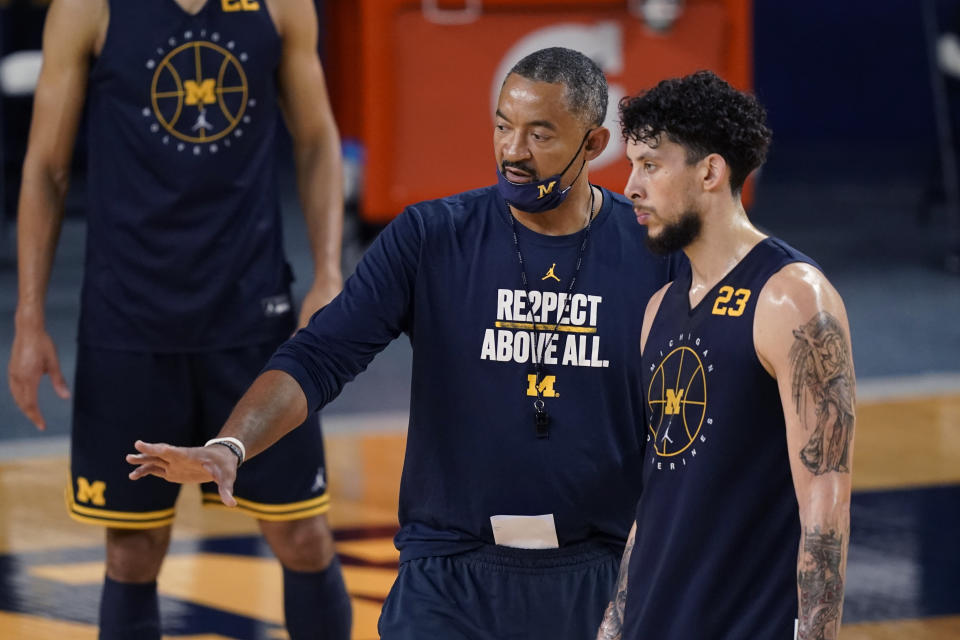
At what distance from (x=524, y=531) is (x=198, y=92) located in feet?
4.73

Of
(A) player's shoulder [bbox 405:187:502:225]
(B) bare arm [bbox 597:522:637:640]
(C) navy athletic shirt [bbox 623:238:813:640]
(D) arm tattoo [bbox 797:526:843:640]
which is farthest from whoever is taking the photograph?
(A) player's shoulder [bbox 405:187:502:225]

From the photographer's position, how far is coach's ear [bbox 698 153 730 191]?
8.89ft

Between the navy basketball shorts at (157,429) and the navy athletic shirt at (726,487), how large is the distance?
5.01 ft

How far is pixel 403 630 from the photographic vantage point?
124 inches

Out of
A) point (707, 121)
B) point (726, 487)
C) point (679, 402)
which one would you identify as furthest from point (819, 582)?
point (707, 121)

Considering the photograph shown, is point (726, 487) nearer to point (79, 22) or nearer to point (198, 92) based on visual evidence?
point (198, 92)

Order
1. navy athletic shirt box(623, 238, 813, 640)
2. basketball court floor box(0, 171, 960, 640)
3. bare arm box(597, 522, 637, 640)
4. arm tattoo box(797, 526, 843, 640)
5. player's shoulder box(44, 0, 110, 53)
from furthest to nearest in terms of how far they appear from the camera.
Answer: basketball court floor box(0, 171, 960, 640), player's shoulder box(44, 0, 110, 53), bare arm box(597, 522, 637, 640), navy athletic shirt box(623, 238, 813, 640), arm tattoo box(797, 526, 843, 640)

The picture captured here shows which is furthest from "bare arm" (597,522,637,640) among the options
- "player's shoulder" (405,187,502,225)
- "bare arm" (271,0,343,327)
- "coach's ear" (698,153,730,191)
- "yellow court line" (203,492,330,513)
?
"bare arm" (271,0,343,327)

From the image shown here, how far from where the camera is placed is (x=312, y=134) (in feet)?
13.7

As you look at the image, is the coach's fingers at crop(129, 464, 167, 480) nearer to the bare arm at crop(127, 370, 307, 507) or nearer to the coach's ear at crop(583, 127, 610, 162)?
the bare arm at crop(127, 370, 307, 507)

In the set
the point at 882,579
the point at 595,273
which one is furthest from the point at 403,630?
the point at 882,579

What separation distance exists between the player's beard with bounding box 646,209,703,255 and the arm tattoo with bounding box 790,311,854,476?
0.97ft

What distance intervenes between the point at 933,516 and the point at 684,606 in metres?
3.35

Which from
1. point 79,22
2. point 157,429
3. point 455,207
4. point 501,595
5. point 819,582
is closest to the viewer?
point 819,582
